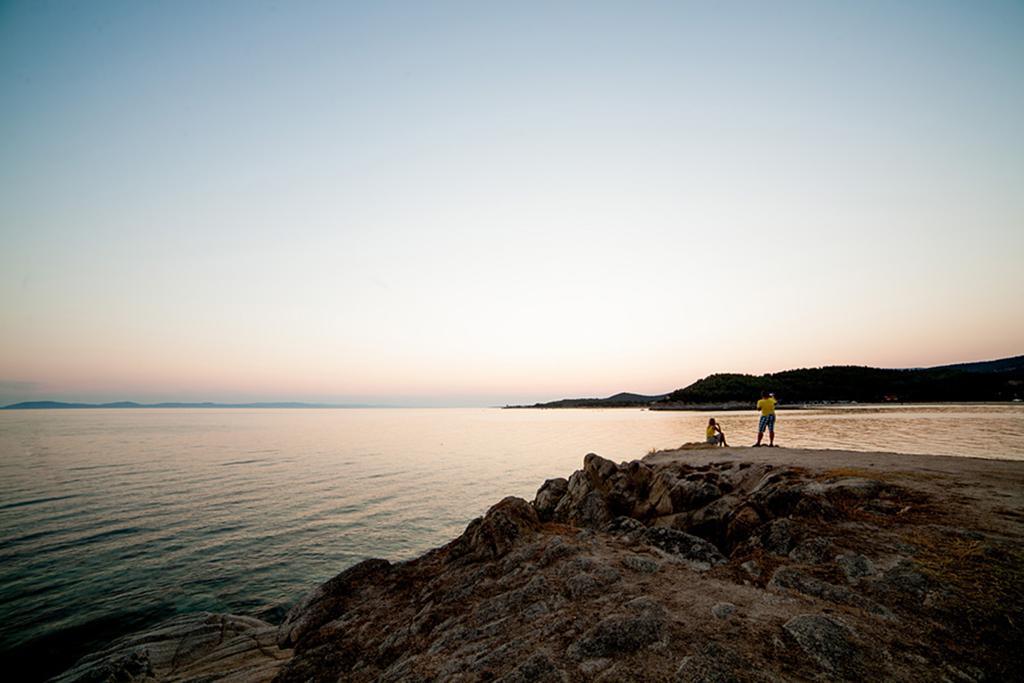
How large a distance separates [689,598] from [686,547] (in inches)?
106

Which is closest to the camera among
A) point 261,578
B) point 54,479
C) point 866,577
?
point 866,577

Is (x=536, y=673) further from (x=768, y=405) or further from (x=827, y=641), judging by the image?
(x=768, y=405)

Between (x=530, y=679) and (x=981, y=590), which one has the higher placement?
(x=981, y=590)

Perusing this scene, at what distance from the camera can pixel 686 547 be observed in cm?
1095

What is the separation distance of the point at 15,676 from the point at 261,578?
701 centimetres

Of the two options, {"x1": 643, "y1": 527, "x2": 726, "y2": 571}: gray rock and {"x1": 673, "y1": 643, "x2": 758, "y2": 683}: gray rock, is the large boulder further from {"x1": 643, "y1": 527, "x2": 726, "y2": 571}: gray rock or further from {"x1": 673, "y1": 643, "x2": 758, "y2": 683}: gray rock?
{"x1": 673, "y1": 643, "x2": 758, "y2": 683}: gray rock

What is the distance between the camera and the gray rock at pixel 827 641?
6.09 meters

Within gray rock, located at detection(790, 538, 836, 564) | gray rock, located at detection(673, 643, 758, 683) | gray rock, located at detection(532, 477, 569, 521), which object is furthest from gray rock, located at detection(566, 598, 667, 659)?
gray rock, located at detection(532, 477, 569, 521)

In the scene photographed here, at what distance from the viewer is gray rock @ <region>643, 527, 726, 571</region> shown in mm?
10375

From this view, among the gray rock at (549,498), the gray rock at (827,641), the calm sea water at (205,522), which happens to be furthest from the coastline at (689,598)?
the calm sea water at (205,522)

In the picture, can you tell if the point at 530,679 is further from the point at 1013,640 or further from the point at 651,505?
the point at 651,505

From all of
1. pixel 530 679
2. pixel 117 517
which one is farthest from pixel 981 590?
pixel 117 517

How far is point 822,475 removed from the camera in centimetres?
1506

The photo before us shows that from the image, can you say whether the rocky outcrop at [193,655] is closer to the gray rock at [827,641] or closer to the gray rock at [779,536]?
the gray rock at [827,641]
